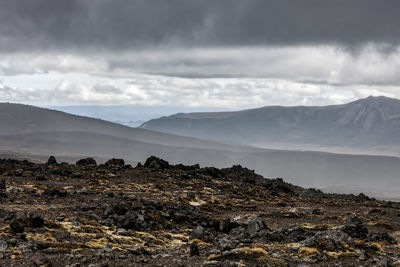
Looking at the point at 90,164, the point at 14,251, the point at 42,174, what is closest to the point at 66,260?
the point at 14,251

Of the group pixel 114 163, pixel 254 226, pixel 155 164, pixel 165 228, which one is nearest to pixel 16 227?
pixel 165 228

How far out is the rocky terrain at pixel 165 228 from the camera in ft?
84.1

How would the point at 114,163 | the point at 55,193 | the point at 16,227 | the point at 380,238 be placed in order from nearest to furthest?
the point at 16,227, the point at 380,238, the point at 55,193, the point at 114,163

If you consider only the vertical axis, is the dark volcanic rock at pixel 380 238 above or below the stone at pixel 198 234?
above

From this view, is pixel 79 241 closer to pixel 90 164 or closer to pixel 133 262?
pixel 133 262

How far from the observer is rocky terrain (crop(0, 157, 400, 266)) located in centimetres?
2564

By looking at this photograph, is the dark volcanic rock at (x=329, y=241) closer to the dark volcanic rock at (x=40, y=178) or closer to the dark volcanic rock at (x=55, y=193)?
the dark volcanic rock at (x=55, y=193)

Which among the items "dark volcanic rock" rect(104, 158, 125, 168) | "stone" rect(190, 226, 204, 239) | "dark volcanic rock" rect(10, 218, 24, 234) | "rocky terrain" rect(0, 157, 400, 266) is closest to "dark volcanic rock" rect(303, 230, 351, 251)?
"rocky terrain" rect(0, 157, 400, 266)

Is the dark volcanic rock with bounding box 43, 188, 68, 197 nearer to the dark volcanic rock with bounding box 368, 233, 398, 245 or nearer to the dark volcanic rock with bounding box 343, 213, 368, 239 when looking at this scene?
the dark volcanic rock with bounding box 343, 213, 368, 239

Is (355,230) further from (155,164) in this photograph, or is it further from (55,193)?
(155,164)

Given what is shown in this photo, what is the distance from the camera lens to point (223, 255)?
2580 centimetres

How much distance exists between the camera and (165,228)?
3781 cm

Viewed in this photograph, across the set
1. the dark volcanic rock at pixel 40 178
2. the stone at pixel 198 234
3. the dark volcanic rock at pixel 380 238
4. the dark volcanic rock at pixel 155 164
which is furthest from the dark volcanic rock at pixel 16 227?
the dark volcanic rock at pixel 155 164

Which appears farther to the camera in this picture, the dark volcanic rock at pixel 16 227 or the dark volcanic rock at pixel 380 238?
Answer: the dark volcanic rock at pixel 380 238
